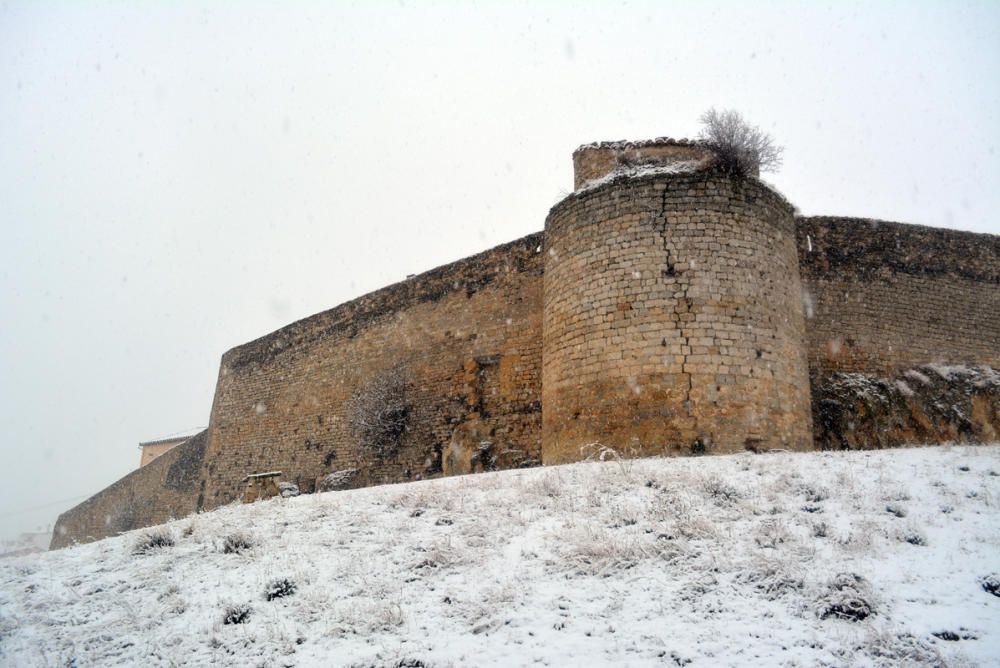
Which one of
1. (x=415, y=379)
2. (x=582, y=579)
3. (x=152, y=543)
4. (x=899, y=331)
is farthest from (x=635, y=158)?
(x=152, y=543)

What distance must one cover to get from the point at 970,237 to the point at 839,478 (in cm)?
1010

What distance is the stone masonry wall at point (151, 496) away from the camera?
2466 cm

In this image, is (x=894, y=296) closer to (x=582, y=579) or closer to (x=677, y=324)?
(x=677, y=324)

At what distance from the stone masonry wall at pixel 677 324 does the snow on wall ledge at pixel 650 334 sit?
1.1 inches

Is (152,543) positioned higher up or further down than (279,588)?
higher up

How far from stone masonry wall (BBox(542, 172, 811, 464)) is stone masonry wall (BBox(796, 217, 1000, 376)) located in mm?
2844

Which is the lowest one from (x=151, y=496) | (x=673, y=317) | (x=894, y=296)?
(x=151, y=496)

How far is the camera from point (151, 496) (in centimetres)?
2644

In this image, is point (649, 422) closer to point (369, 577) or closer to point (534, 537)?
point (534, 537)

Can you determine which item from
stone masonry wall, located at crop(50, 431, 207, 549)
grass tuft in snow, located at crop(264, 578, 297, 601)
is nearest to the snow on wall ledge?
stone masonry wall, located at crop(50, 431, 207, 549)

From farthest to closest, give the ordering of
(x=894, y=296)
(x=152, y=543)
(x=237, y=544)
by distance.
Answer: (x=894, y=296) < (x=152, y=543) < (x=237, y=544)

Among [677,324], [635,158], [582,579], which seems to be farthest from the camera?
[635,158]

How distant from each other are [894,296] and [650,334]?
6526 millimetres

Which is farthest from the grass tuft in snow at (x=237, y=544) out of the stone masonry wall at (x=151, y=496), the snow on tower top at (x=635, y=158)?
the stone masonry wall at (x=151, y=496)
